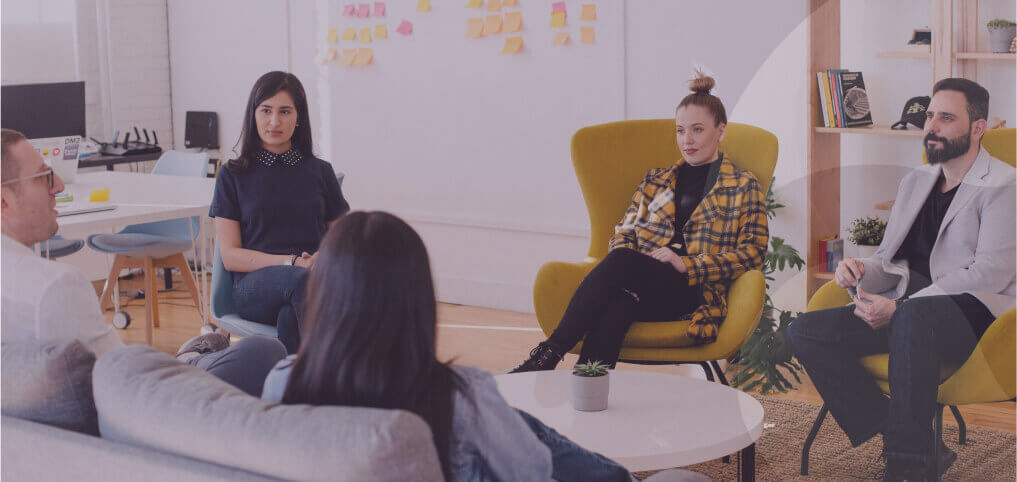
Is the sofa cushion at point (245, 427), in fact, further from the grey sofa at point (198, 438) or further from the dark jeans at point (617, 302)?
the dark jeans at point (617, 302)

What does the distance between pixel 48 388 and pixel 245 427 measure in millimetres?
388

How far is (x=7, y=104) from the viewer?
4.38m

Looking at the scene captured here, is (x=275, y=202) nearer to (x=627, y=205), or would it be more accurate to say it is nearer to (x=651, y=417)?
(x=627, y=205)

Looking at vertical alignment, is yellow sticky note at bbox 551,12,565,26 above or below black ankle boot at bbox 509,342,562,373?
above

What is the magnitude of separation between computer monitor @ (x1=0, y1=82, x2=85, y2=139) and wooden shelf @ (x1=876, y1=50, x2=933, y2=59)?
10.7 ft

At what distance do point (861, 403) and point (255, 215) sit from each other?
1.85 m

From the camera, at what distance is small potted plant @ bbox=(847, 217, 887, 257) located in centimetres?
321

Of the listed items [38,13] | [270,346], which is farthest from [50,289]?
[38,13]

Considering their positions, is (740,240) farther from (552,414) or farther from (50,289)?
(50,289)

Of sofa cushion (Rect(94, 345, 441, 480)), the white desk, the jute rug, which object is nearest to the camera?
sofa cushion (Rect(94, 345, 441, 480))

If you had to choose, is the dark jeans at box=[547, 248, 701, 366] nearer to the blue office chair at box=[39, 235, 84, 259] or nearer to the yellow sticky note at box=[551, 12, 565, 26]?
the yellow sticky note at box=[551, 12, 565, 26]

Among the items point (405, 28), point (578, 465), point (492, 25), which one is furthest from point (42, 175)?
point (405, 28)

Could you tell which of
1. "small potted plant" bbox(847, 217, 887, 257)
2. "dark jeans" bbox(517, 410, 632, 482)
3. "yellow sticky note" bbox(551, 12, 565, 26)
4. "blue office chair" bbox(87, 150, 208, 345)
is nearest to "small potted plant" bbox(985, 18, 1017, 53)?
"small potted plant" bbox(847, 217, 887, 257)

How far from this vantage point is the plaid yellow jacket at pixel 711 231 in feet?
10.2
